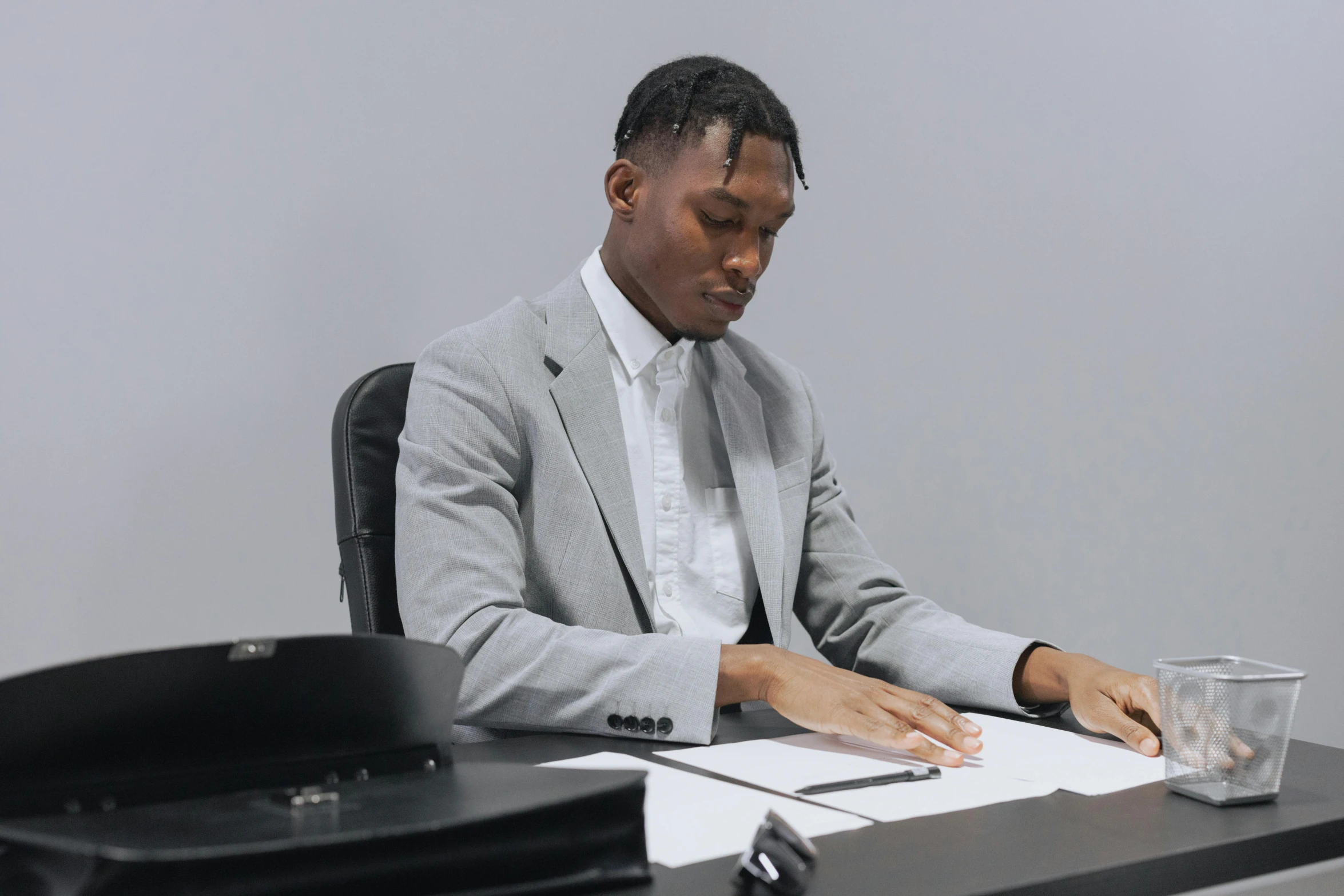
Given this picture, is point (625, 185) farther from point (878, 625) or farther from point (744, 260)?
point (878, 625)

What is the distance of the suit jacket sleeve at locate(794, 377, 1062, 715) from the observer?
131 centimetres

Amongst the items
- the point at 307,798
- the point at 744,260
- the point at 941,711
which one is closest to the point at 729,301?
the point at 744,260

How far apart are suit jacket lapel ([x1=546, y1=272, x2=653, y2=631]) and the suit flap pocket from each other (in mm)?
233

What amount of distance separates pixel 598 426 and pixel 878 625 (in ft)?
1.49

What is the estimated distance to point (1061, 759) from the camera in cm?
104

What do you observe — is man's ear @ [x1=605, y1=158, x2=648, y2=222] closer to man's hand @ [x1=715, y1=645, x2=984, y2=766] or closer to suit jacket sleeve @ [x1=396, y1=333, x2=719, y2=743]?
suit jacket sleeve @ [x1=396, y1=333, x2=719, y2=743]

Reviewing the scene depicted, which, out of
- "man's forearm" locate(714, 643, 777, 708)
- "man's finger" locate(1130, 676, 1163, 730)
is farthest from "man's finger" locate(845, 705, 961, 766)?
"man's finger" locate(1130, 676, 1163, 730)

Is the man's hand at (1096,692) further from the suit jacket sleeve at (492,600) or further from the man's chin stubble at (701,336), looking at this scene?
the man's chin stubble at (701,336)

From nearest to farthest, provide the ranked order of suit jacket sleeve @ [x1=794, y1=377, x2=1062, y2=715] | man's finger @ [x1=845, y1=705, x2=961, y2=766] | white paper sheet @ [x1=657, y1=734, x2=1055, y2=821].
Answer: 1. white paper sheet @ [x1=657, y1=734, x2=1055, y2=821]
2. man's finger @ [x1=845, y1=705, x2=961, y2=766]
3. suit jacket sleeve @ [x1=794, y1=377, x2=1062, y2=715]

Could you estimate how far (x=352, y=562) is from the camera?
139 centimetres

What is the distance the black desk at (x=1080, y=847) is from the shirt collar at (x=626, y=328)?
2.74 ft

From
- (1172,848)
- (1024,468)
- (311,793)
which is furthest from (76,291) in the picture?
(1024,468)

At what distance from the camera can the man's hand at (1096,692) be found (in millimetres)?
1121

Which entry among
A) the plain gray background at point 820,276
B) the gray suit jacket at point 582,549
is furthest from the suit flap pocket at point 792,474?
the plain gray background at point 820,276
